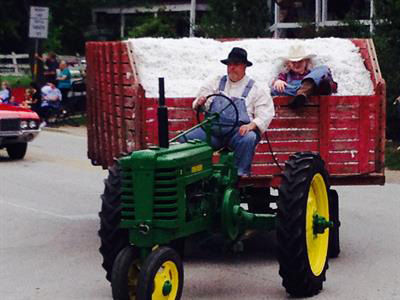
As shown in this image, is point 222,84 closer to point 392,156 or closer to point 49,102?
point 392,156

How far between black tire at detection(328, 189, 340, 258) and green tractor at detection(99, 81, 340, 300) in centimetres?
72

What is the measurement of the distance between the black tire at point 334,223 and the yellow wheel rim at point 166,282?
2661 millimetres

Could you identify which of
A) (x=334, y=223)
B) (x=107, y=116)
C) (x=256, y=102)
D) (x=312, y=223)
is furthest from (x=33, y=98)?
(x=312, y=223)

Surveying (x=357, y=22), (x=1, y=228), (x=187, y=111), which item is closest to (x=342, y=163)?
(x=187, y=111)

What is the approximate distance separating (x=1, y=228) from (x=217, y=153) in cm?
455

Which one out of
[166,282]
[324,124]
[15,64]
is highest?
[15,64]

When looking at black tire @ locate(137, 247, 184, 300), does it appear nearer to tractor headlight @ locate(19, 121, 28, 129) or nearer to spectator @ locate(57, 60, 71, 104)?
tractor headlight @ locate(19, 121, 28, 129)

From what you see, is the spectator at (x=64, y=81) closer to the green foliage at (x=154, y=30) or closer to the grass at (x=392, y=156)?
the green foliage at (x=154, y=30)

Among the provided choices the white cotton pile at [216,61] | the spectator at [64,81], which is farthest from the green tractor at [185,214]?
the spectator at [64,81]

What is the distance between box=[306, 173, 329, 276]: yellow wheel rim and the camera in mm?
10109

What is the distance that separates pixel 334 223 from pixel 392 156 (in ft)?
35.9

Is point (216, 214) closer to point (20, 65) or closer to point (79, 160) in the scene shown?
point (79, 160)

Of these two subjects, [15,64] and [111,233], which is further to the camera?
[15,64]

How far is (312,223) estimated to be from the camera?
401 inches
